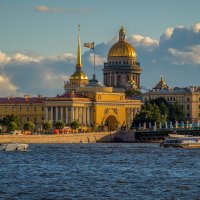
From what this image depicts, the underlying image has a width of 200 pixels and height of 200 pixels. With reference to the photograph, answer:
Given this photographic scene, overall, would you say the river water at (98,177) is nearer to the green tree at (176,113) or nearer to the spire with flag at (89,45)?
the green tree at (176,113)

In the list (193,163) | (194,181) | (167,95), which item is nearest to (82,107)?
(167,95)

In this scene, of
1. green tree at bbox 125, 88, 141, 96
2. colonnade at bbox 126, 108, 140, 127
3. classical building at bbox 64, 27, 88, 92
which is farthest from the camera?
green tree at bbox 125, 88, 141, 96

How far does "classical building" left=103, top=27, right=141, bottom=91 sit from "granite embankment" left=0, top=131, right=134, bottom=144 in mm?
37717

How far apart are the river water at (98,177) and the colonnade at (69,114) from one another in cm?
5889

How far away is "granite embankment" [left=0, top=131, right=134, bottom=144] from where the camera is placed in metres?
103

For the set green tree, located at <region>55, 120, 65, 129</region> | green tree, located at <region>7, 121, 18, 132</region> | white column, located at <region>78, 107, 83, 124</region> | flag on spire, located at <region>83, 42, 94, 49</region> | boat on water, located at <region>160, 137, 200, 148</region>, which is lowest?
boat on water, located at <region>160, 137, 200, 148</region>

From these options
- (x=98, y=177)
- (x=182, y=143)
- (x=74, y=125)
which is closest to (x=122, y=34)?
(x=74, y=125)

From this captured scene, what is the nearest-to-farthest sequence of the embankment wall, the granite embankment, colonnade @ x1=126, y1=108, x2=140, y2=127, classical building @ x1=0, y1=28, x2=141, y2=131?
the embankment wall → the granite embankment → classical building @ x1=0, y1=28, x2=141, y2=131 → colonnade @ x1=126, y1=108, x2=140, y2=127

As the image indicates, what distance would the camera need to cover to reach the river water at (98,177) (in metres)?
46.9

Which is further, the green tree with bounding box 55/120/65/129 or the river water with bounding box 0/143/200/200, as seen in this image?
the green tree with bounding box 55/120/65/129

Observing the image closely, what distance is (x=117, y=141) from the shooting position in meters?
125

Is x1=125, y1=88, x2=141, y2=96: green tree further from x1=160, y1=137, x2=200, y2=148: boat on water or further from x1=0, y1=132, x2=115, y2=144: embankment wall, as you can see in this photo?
x1=160, y1=137, x2=200, y2=148: boat on water

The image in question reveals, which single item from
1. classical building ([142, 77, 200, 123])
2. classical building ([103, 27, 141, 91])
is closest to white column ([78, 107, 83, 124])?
classical building ([103, 27, 141, 91])

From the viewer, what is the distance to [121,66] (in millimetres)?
164500
